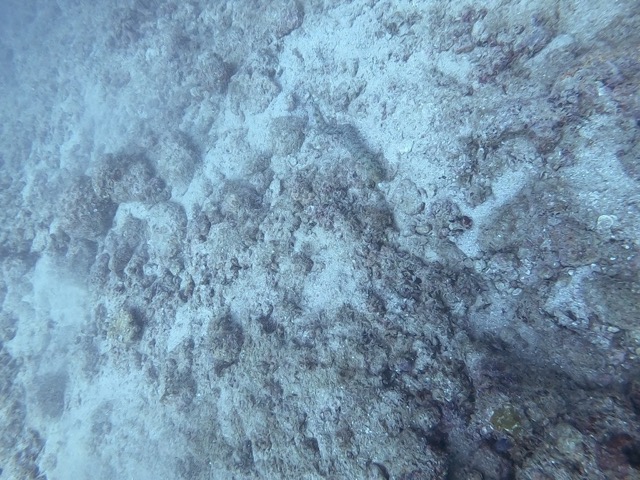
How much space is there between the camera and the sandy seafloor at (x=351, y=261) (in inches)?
142

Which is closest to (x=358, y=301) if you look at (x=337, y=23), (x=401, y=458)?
(x=401, y=458)

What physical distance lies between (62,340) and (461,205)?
11108 millimetres

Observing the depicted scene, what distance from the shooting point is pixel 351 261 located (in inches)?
202

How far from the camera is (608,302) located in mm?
3451

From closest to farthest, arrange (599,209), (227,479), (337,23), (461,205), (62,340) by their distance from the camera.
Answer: (599,209), (461,205), (227,479), (337,23), (62,340)

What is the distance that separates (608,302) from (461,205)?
209cm

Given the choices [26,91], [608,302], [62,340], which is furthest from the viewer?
[26,91]

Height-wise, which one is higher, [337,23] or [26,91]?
[26,91]

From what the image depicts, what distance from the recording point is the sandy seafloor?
3.60m

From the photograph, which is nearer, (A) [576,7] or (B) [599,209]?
(B) [599,209]

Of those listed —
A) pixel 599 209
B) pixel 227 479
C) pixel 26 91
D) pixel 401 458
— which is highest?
pixel 26 91

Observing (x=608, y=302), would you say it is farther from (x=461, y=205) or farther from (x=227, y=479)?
(x=227, y=479)

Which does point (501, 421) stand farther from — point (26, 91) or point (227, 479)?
point (26, 91)

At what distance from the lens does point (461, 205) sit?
192 inches
